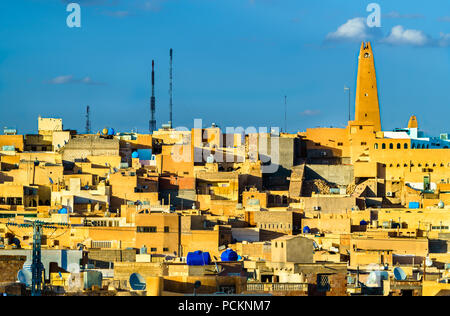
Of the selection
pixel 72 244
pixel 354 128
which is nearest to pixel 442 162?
pixel 354 128

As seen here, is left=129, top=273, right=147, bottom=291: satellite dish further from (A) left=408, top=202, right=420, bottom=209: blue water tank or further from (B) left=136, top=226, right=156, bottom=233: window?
(A) left=408, top=202, right=420, bottom=209: blue water tank

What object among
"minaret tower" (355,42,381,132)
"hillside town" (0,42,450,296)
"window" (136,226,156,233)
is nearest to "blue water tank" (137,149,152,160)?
"hillside town" (0,42,450,296)

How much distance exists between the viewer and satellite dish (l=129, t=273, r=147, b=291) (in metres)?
37.7

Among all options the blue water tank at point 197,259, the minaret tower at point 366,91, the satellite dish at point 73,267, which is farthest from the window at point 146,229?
the minaret tower at point 366,91

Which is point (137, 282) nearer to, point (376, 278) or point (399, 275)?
point (376, 278)

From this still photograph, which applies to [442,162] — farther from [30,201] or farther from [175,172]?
[30,201]

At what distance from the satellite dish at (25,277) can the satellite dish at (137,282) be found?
8.48 ft

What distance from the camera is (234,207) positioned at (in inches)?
2495

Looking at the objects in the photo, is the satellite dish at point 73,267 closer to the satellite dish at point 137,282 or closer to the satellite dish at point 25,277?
the satellite dish at point 137,282

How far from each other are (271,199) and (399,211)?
705 cm

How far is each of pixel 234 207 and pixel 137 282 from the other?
82.5 feet

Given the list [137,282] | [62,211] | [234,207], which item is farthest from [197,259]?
[234,207]

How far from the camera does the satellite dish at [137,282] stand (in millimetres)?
37719

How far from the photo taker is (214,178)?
66.8m
